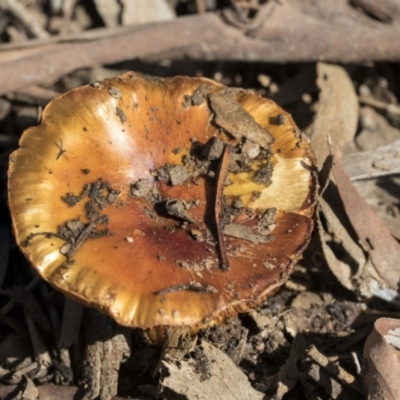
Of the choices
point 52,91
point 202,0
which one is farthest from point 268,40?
point 52,91

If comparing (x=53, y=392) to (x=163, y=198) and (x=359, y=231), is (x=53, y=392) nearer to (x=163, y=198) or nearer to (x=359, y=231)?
(x=163, y=198)

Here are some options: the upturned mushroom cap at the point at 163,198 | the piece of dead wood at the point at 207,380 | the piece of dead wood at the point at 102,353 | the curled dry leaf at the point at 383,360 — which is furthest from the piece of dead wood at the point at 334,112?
the piece of dead wood at the point at 102,353

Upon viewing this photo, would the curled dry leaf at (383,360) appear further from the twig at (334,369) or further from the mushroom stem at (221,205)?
the mushroom stem at (221,205)

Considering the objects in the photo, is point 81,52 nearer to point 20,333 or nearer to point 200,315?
point 20,333

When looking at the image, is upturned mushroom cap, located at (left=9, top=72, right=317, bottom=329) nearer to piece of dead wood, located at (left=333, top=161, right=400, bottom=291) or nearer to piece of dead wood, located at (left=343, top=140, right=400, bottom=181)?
piece of dead wood, located at (left=333, top=161, right=400, bottom=291)

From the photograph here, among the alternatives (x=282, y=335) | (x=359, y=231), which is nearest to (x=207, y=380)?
(x=282, y=335)

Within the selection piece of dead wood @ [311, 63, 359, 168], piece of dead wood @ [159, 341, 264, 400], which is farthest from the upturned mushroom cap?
piece of dead wood @ [311, 63, 359, 168]
